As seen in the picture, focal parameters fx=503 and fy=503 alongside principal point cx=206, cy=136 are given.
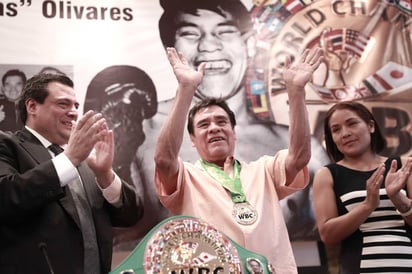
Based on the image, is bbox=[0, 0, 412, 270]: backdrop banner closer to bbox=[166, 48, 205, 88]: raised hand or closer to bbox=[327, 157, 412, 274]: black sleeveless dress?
bbox=[327, 157, 412, 274]: black sleeveless dress

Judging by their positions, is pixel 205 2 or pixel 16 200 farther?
pixel 205 2

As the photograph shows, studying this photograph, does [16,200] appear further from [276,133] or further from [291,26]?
[291,26]

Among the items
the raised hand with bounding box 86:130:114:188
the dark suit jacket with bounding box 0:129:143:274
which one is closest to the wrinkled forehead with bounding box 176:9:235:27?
the raised hand with bounding box 86:130:114:188

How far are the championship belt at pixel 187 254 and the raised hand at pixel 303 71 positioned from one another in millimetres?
664

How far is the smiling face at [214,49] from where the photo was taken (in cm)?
257

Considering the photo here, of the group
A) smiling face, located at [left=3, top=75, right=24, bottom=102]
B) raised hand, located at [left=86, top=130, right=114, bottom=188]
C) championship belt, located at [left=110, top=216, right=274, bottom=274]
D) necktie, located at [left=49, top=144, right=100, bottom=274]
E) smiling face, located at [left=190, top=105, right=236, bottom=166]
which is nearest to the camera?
championship belt, located at [left=110, top=216, right=274, bottom=274]

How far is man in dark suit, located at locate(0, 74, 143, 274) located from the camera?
1.37 m

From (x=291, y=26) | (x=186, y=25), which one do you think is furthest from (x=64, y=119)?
(x=291, y=26)

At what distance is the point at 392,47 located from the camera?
2.73 meters

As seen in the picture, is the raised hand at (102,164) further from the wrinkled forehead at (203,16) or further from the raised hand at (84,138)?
the wrinkled forehead at (203,16)

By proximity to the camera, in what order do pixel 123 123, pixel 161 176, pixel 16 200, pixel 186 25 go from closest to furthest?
pixel 16 200
pixel 161 176
pixel 123 123
pixel 186 25

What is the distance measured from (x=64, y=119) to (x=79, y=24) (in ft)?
3.40

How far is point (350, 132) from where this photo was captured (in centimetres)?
208

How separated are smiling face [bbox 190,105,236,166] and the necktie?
45 centimetres
